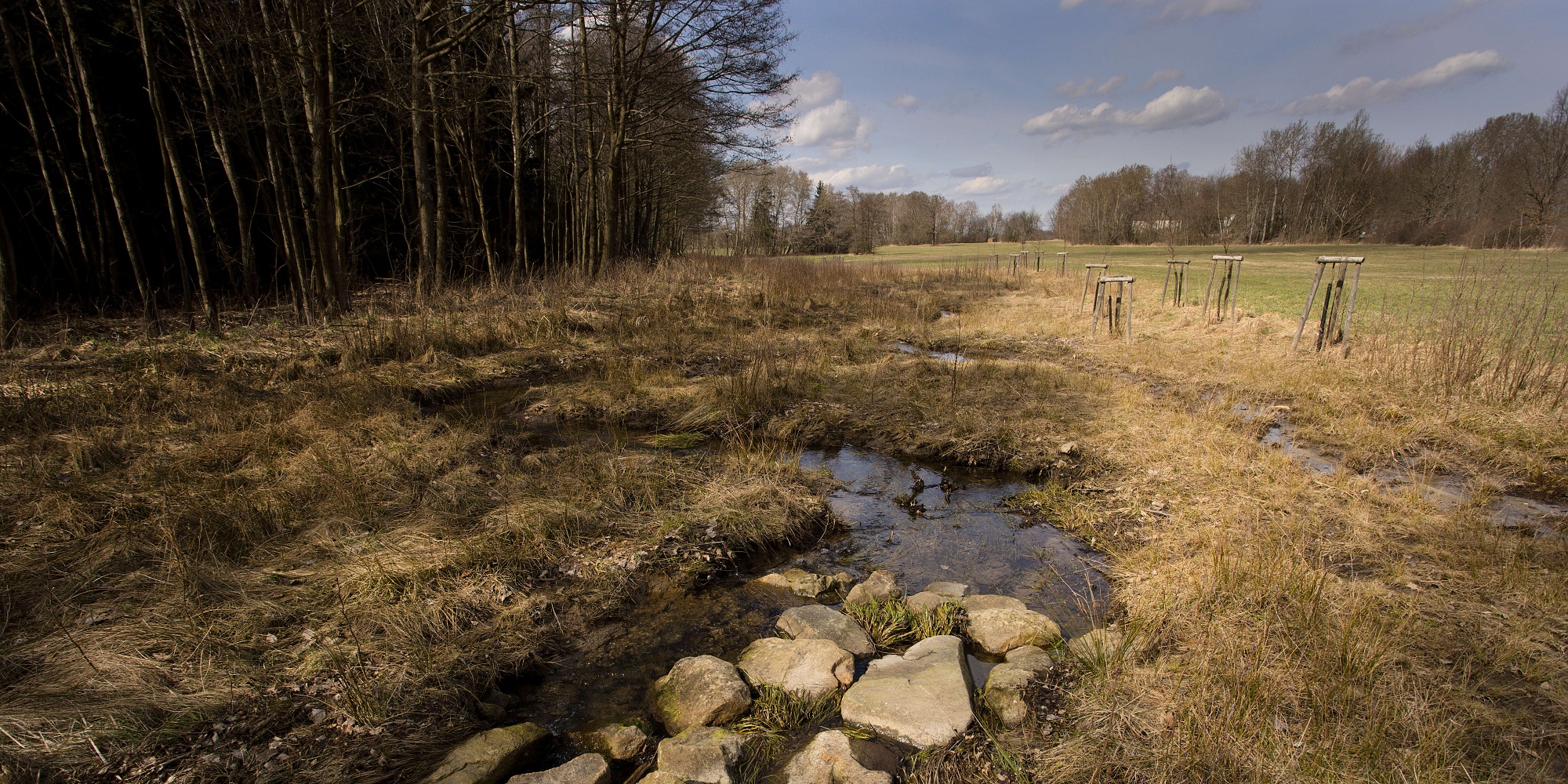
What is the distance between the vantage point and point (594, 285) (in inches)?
587

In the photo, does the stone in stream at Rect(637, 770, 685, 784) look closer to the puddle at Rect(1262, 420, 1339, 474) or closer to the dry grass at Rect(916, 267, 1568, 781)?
the dry grass at Rect(916, 267, 1568, 781)

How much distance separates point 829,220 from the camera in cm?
6538

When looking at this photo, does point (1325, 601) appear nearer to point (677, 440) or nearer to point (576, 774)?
point (576, 774)

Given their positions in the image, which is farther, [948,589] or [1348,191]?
[1348,191]

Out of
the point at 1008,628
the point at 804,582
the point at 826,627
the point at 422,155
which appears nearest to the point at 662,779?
the point at 826,627

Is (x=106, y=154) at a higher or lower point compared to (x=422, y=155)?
lower

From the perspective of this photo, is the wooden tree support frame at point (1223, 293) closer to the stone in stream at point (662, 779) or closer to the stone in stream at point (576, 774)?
the stone in stream at point (662, 779)

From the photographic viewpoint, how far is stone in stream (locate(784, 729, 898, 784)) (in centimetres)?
254

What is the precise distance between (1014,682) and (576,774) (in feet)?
6.89

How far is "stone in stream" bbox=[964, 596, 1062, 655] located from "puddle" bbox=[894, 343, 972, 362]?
7.22 metres

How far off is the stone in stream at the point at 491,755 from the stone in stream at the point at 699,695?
0.56m

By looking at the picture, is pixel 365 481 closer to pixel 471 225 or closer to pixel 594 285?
pixel 594 285

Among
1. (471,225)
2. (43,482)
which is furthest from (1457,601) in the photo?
(471,225)

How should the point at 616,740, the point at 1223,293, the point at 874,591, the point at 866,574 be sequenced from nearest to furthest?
the point at 616,740
the point at 874,591
the point at 866,574
the point at 1223,293
